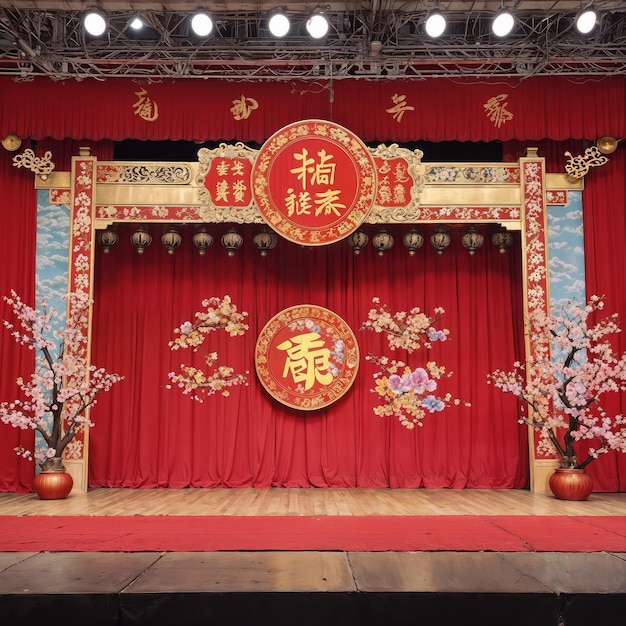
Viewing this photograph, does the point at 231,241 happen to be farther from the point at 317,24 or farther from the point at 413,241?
the point at 317,24

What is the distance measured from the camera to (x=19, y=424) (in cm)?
503

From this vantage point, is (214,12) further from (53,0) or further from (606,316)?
(606,316)

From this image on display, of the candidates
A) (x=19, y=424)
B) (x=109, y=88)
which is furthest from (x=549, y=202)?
(x=19, y=424)

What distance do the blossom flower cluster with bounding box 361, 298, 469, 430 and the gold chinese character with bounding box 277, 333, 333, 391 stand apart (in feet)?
1.28

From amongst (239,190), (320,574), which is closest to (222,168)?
(239,190)

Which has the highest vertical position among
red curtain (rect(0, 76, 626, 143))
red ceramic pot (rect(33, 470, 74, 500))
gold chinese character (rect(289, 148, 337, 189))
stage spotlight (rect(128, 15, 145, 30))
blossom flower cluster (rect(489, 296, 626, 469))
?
stage spotlight (rect(128, 15, 145, 30))

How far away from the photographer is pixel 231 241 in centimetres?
566

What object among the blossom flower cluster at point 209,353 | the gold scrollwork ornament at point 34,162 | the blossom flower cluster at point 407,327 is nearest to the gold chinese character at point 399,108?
the blossom flower cluster at point 407,327

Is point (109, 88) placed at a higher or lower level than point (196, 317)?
higher

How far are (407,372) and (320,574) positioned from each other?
3.78 metres

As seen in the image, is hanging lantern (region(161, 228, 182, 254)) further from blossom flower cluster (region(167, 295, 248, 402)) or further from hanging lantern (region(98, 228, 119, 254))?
blossom flower cluster (region(167, 295, 248, 402))

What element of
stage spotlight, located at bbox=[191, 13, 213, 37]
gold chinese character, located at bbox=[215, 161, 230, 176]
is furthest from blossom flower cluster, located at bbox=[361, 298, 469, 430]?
stage spotlight, located at bbox=[191, 13, 213, 37]

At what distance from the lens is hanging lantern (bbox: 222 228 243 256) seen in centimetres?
566

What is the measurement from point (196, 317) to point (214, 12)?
7.97 feet
